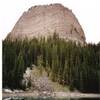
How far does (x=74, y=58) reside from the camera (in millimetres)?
3178

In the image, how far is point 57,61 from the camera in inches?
125

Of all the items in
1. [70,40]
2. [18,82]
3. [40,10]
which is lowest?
[18,82]

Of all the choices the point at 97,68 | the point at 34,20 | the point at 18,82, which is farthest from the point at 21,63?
the point at 97,68

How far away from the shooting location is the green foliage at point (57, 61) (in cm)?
315

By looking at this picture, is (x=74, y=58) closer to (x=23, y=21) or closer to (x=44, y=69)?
(x=44, y=69)

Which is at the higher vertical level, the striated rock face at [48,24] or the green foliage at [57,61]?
the striated rock face at [48,24]

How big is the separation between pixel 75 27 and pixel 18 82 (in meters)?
0.58

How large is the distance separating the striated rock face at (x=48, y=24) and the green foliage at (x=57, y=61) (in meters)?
0.05

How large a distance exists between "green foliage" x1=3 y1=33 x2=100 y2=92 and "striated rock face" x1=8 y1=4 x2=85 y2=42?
5cm

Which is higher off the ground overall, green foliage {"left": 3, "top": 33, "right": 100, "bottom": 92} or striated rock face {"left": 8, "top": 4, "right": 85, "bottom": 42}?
striated rock face {"left": 8, "top": 4, "right": 85, "bottom": 42}

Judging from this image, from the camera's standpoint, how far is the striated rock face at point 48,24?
10.5ft

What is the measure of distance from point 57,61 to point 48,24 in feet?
0.93

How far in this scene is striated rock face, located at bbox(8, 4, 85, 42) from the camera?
10.5 ft

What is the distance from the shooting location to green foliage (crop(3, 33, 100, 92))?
124 inches
